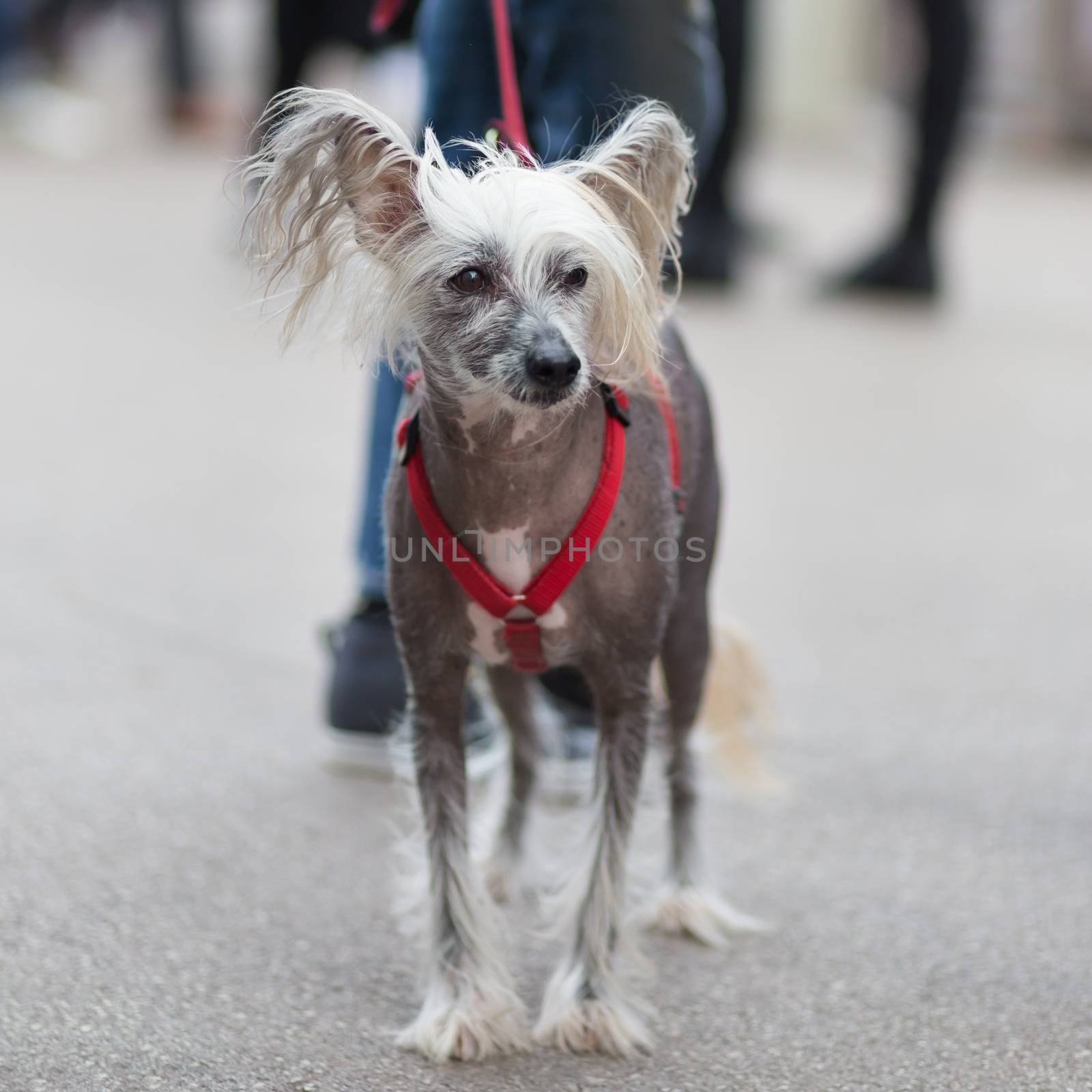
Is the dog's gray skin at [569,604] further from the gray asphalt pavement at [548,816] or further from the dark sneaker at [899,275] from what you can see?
the dark sneaker at [899,275]

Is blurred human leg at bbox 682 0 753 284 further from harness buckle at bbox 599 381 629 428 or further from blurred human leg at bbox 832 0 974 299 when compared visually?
harness buckle at bbox 599 381 629 428

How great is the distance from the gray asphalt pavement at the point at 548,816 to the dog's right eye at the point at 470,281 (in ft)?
3.69

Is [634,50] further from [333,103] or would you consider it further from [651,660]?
[651,660]

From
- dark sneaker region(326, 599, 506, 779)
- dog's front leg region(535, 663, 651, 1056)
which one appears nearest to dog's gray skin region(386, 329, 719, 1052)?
dog's front leg region(535, 663, 651, 1056)

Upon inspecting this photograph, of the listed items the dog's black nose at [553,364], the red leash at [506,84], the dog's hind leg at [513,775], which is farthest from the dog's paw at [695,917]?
the red leash at [506,84]

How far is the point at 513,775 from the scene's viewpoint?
2.99 metres

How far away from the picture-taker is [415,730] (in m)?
2.45

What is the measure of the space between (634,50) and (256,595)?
216 cm

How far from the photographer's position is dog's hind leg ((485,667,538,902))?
2.92 m

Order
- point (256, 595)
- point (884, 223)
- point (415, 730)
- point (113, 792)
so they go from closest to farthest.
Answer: point (415, 730), point (113, 792), point (256, 595), point (884, 223)

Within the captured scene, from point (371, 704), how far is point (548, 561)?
107 cm

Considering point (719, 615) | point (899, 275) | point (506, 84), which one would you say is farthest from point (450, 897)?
point (899, 275)

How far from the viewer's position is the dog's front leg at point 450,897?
2393 mm

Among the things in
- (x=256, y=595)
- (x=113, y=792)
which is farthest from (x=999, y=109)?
(x=113, y=792)
